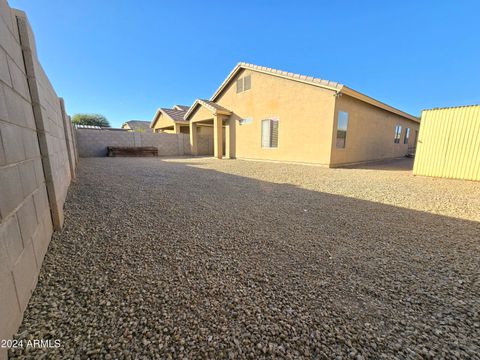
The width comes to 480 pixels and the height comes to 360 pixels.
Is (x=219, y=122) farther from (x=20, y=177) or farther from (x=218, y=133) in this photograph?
(x=20, y=177)

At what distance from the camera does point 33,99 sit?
2.00 m

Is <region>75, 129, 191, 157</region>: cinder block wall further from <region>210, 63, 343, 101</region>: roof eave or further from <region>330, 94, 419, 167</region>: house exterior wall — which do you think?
<region>330, 94, 419, 167</region>: house exterior wall

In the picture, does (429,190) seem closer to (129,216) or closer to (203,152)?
(129,216)

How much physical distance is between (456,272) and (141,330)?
8.84ft

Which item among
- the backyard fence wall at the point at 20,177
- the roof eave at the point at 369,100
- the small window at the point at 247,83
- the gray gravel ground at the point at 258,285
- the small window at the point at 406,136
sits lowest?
the gray gravel ground at the point at 258,285

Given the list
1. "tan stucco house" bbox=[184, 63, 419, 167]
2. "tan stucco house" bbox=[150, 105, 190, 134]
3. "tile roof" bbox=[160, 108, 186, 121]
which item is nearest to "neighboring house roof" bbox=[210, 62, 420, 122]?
"tan stucco house" bbox=[184, 63, 419, 167]

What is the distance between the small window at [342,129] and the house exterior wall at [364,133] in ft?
0.58

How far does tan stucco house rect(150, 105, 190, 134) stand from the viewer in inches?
688

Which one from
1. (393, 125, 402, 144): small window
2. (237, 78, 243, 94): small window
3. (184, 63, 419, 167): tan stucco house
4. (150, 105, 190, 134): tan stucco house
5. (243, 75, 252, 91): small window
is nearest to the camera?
(184, 63, 419, 167): tan stucco house

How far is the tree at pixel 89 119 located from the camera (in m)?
35.8

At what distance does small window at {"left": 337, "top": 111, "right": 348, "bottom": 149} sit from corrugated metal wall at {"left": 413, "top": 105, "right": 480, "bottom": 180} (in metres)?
2.69

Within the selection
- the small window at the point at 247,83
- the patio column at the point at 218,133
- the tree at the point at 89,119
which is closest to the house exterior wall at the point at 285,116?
the small window at the point at 247,83

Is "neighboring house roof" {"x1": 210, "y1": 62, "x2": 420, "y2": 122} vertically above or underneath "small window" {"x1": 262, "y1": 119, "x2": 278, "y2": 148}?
above

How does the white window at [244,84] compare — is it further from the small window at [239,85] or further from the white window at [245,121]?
the white window at [245,121]
